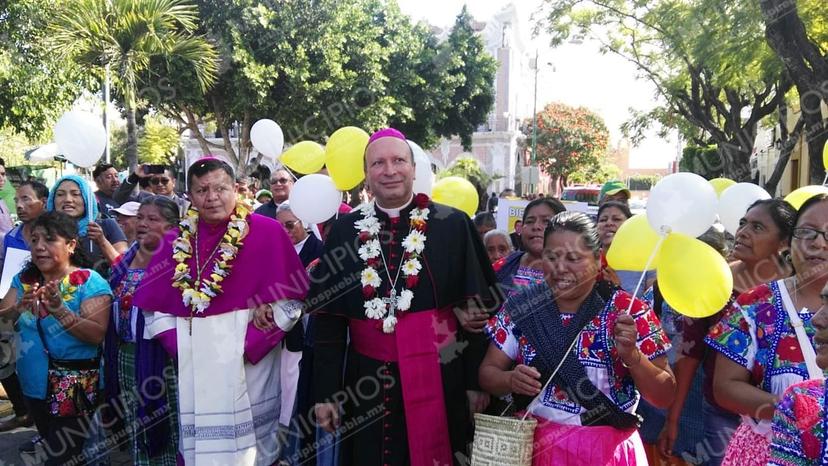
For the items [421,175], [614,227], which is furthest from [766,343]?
[421,175]

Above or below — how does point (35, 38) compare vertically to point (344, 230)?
above

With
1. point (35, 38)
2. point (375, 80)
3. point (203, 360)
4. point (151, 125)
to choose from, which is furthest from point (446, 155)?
point (203, 360)

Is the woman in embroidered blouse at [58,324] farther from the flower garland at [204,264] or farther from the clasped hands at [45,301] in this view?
the flower garland at [204,264]

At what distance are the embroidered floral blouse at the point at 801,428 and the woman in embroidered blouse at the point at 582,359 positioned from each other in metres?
0.76

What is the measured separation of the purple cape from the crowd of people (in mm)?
→ 11

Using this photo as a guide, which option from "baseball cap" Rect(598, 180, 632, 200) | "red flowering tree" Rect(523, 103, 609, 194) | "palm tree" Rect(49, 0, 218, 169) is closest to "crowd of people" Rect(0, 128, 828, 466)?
"baseball cap" Rect(598, 180, 632, 200)

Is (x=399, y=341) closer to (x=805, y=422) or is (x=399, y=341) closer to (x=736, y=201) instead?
(x=805, y=422)

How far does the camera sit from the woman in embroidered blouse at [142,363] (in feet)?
13.3

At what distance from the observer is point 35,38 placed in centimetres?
1279

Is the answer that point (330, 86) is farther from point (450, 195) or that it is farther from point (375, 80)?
point (450, 195)

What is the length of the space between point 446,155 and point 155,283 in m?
41.0

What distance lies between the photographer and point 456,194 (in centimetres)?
471

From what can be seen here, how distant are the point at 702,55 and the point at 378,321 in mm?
9786

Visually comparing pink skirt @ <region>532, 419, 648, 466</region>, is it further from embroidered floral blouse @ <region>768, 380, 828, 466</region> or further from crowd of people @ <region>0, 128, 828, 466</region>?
embroidered floral blouse @ <region>768, 380, 828, 466</region>
